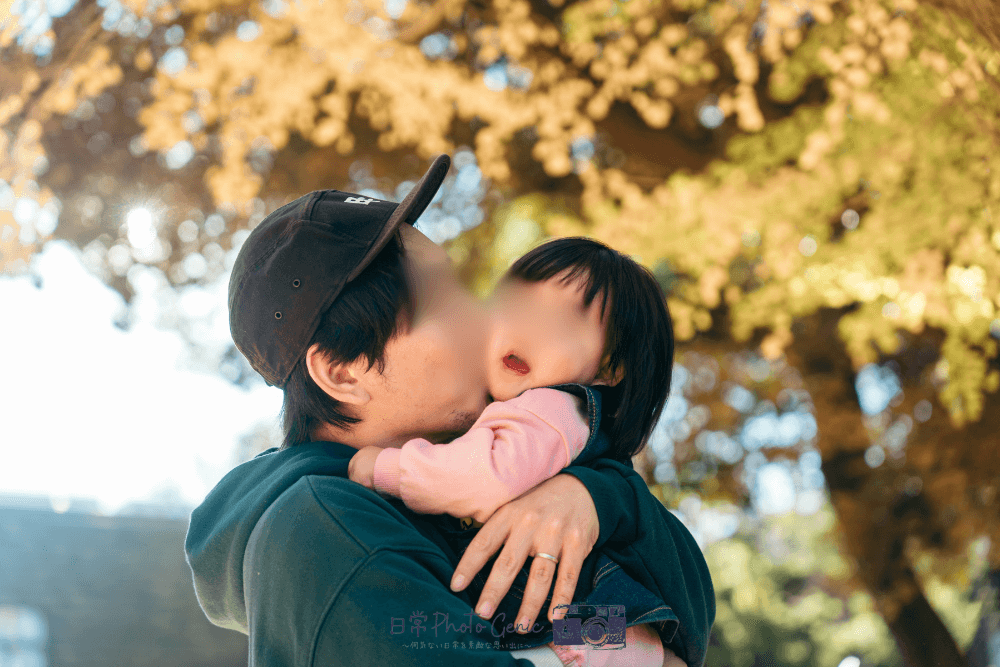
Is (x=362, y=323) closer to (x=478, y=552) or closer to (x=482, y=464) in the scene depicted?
(x=482, y=464)

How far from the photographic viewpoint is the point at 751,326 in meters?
5.27

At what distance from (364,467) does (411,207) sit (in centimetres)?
51

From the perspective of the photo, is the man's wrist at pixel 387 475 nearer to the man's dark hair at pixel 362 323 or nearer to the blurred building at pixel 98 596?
the man's dark hair at pixel 362 323

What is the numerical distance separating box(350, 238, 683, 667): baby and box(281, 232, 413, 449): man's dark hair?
17cm

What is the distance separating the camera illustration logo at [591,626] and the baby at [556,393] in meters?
0.02

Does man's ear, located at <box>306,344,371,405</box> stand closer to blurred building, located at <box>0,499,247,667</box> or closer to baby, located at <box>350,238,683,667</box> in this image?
baby, located at <box>350,238,683,667</box>

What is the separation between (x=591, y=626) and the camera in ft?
3.79

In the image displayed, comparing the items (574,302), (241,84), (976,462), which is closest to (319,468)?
(574,302)

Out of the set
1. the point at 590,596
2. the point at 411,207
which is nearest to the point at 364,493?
the point at 590,596

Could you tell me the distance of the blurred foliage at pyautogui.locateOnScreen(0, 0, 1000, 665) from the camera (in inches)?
184

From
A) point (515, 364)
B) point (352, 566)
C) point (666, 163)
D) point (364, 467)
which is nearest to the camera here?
point (352, 566)

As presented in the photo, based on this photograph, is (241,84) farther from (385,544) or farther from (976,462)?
(976,462)

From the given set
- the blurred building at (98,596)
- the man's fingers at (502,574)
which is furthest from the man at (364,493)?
the blurred building at (98,596)

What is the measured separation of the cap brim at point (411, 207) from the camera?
4.27 feet
